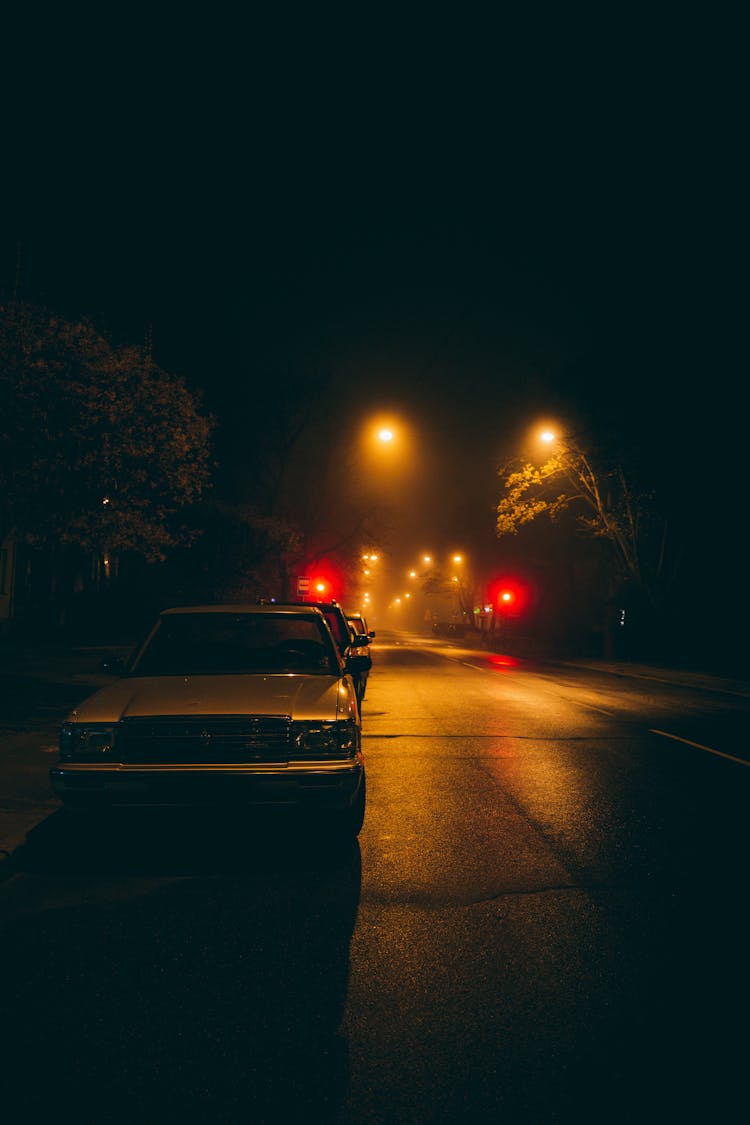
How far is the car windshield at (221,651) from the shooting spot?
672 centimetres

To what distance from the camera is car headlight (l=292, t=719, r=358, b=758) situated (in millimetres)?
5488

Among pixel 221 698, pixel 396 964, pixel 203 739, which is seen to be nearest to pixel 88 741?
pixel 203 739

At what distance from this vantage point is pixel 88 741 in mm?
5461

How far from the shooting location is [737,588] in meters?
32.0

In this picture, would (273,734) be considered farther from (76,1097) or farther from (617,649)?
(617,649)

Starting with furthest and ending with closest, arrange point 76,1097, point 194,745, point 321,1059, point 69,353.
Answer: point 69,353
point 194,745
point 321,1059
point 76,1097

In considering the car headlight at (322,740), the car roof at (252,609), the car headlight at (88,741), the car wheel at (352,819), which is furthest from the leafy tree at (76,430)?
the car wheel at (352,819)

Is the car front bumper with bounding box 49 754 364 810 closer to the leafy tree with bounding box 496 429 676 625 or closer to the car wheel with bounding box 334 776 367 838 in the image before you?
the car wheel with bounding box 334 776 367 838

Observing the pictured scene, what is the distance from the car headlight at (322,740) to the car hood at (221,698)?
0.06 meters

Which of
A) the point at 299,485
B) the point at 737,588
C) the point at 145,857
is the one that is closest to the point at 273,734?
the point at 145,857

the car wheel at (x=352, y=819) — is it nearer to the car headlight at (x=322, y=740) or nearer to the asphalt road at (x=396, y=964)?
the asphalt road at (x=396, y=964)

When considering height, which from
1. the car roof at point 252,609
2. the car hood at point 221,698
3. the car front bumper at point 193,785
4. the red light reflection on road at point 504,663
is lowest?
the red light reflection on road at point 504,663

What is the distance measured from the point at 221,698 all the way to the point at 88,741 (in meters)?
0.89

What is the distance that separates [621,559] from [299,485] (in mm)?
21335
